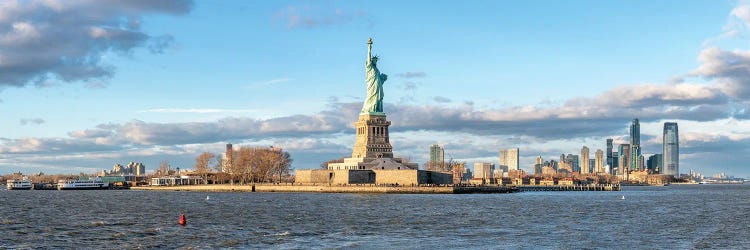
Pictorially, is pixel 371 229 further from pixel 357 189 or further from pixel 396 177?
pixel 396 177

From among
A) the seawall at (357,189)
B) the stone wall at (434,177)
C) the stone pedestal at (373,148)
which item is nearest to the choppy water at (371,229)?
the seawall at (357,189)

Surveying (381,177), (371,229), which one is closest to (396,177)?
(381,177)

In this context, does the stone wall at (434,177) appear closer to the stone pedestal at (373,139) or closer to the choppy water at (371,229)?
the stone pedestal at (373,139)

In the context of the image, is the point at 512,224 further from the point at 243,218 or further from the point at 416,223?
the point at 243,218

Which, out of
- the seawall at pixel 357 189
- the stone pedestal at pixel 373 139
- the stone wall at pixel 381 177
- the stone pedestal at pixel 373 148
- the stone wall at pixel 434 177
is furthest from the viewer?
the stone pedestal at pixel 373 139

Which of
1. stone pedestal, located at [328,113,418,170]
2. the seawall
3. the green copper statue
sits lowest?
the seawall

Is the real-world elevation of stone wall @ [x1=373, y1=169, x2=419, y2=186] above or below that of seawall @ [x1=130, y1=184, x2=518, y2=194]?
above

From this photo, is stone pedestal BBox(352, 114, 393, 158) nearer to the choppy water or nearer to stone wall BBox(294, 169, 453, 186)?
stone wall BBox(294, 169, 453, 186)

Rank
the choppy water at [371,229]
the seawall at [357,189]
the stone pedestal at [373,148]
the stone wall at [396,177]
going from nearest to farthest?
1. the choppy water at [371,229]
2. the seawall at [357,189]
3. the stone wall at [396,177]
4. the stone pedestal at [373,148]

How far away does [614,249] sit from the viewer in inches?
2069

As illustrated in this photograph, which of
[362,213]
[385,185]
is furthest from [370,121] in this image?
[362,213]

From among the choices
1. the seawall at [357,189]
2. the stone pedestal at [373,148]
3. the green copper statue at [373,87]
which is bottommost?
the seawall at [357,189]

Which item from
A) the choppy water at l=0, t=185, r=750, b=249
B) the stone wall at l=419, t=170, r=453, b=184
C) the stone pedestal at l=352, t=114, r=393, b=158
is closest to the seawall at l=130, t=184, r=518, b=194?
the stone wall at l=419, t=170, r=453, b=184

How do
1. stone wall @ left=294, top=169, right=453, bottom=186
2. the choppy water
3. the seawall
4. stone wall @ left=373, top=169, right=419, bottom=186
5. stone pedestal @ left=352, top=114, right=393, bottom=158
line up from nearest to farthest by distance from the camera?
the choppy water → the seawall → stone wall @ left=373, top=169, right=419, bottom=186 → stone wall @ left=294, top=169, right=453, bottom=186 → stone pedestal @ left=352, top=114, right=393, bottom=158
